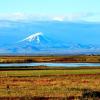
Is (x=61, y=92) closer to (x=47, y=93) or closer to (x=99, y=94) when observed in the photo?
(x=47, y=93)

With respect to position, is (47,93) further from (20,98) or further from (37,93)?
(20,98)

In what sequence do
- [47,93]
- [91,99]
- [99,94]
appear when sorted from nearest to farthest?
[91,99]
[99,94]
[47,93]

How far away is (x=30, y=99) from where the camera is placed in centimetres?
3206

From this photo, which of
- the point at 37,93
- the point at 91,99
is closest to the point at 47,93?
the point at 37,93

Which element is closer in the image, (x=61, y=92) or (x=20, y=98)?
(x=20, y=98)

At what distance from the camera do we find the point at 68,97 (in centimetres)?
3350

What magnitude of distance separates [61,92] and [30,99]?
6255 millimetres

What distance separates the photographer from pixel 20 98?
32500 millimetres

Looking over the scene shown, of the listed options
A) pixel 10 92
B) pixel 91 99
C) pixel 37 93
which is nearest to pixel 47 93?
pixel 37 93

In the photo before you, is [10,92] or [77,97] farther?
[10,92]

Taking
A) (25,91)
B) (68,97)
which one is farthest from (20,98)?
(25,91)

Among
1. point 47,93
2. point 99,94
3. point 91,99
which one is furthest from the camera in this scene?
point 47,93

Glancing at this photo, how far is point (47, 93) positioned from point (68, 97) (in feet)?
12.2

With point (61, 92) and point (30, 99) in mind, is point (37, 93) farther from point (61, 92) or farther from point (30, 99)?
point (30, 99)
